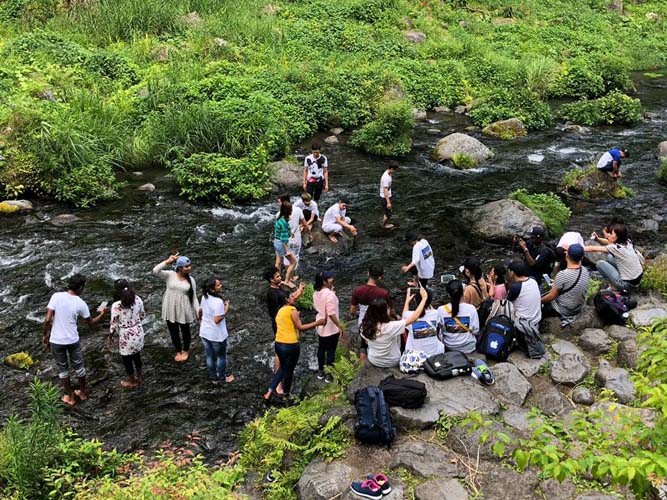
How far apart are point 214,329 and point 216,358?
60cm

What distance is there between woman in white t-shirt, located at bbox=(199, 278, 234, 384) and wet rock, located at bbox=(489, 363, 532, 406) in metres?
4.32

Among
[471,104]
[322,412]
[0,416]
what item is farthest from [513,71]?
[0,416]

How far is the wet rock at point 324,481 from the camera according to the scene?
22.4 feet

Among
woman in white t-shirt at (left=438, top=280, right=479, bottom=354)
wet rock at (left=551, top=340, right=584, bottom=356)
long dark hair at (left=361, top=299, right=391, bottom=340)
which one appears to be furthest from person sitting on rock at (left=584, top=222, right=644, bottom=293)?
long dark hair at (left=361, top=299, right=391, bottom=340)

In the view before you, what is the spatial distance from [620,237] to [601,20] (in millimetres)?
37603

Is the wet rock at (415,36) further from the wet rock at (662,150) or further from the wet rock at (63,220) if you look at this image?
the wet rock at (63,220)

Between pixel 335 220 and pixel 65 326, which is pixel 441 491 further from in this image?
pixel 335 220

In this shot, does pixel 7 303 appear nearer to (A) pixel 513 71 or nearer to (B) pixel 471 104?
(B) pixel 471 104

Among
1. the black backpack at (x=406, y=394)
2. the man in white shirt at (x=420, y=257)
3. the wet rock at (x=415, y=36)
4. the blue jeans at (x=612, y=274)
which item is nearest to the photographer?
the black backpack at (x=406, y=394)

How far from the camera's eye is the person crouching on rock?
29.0ft

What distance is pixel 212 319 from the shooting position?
927 cm

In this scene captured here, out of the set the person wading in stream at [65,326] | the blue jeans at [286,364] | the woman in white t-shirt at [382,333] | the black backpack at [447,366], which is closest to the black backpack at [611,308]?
the black backpack at [447,366]

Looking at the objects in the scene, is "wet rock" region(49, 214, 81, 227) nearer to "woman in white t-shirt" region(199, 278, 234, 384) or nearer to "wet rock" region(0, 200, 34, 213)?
"wet rock" region(0, 200, 34, 213)

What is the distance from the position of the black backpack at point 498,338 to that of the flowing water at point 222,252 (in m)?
2.99
